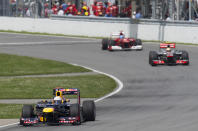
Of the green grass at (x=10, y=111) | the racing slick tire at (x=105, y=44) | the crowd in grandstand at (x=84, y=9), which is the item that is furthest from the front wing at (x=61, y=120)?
the crowd in grandstand at (x=84, y=9)

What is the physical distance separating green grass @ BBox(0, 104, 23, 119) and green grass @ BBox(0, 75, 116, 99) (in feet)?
6.26

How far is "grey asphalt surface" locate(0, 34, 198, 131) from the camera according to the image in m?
14.0

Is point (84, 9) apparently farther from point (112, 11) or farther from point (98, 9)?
point (112, 11)

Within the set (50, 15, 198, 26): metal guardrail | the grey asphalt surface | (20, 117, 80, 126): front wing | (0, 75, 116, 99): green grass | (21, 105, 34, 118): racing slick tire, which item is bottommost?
(0, 75, 116, 99): green grass

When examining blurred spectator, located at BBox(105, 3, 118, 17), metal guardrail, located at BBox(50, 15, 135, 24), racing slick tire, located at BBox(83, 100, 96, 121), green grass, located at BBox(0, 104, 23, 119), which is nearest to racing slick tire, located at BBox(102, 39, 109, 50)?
metal guardrail, located at BBox(50, 15, 135, 24)

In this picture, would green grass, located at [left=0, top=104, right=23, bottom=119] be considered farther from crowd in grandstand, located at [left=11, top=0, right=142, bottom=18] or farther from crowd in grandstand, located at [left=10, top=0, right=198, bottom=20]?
crowd in grandstand, located at [left=11, top=0, right=142, bottom=18]

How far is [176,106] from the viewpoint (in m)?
17.3

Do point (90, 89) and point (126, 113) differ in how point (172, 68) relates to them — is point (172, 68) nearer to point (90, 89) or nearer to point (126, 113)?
point (90, 89)

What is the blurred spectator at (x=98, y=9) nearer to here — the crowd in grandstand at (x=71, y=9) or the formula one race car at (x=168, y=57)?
the crowd in grandstand at (x=71, y=9)

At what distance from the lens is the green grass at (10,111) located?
54.6ft

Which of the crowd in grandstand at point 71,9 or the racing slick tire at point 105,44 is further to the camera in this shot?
the crowd in grandstand at point 71,9

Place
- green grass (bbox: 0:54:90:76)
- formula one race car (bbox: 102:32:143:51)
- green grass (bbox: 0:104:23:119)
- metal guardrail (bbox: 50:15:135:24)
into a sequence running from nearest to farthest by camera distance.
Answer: green grass (bbox: 0:104:23:119), green grass (bbox: 0:54:90:76), formula one race car (bbox: 102:32:143:51), metal guardrail (bbox: 50:15:135:24)

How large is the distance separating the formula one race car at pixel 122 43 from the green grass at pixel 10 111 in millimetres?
17072

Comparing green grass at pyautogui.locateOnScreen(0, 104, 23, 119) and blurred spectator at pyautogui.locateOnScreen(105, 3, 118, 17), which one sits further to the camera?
blurred spectator at pyautogui.locateOnScreen(105, 3, 118, 17)
